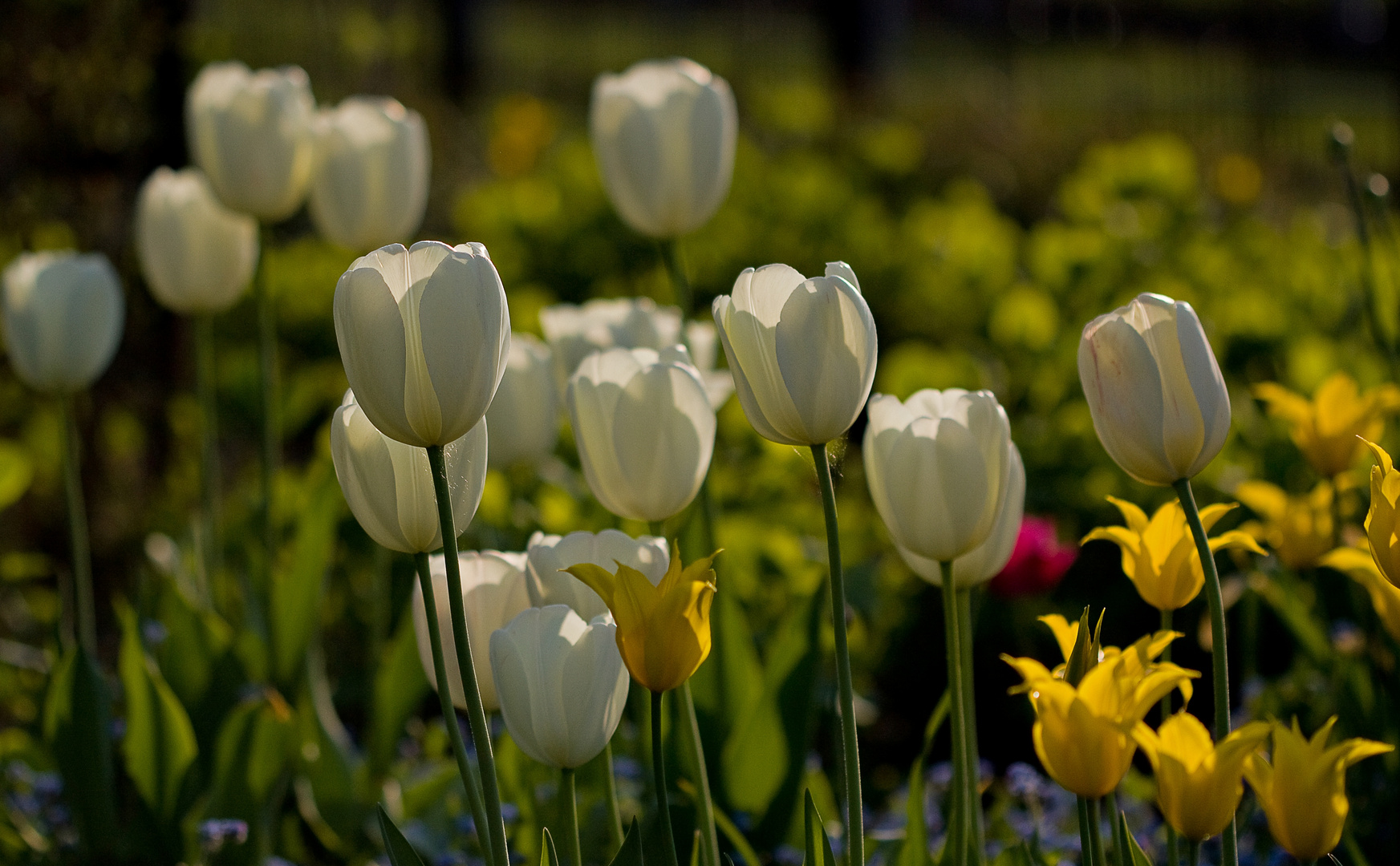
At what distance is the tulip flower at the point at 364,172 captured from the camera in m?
1.93

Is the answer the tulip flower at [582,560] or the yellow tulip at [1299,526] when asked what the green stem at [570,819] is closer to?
the tulip flower at [582,560]

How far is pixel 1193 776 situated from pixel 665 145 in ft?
3.88

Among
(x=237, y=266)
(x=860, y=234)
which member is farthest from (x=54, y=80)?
(x=860, y=234)

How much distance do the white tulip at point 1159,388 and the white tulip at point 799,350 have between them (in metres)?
0.18

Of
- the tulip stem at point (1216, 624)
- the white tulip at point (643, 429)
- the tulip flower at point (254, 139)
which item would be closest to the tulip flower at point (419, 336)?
the white tulip at point (643, 429)

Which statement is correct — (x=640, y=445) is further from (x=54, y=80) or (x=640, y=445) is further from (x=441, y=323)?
(x=54, y=80)

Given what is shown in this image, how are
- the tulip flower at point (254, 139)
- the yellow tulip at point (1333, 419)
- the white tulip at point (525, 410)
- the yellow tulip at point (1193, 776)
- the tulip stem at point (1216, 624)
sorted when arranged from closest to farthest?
1. the yellow tulip at point (1193, 776)
2. the tulip stem at point (1216, 624)
3. the yellow tulip at point (1333, 419)
4. the white tulip at point (525, 410)
5. the tulip flower at point (254, 139)

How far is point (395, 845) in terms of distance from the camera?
988mm

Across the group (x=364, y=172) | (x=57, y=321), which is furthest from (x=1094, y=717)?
(x=57, y=321)

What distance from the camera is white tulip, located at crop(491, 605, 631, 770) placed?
3.08ft

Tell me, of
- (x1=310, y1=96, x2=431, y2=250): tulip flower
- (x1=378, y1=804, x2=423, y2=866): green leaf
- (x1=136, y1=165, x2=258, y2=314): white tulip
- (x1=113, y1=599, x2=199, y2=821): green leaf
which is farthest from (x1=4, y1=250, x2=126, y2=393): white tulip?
(x1=378, y1=804, x2=423, y2=866): green leaf

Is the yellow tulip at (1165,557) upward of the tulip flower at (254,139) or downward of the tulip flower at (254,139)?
downward

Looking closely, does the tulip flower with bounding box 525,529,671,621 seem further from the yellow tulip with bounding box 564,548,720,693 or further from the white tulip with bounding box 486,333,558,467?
the white tulip with bounding box 486,333,558,467

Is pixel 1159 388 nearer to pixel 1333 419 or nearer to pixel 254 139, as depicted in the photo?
pixel 1333 419
